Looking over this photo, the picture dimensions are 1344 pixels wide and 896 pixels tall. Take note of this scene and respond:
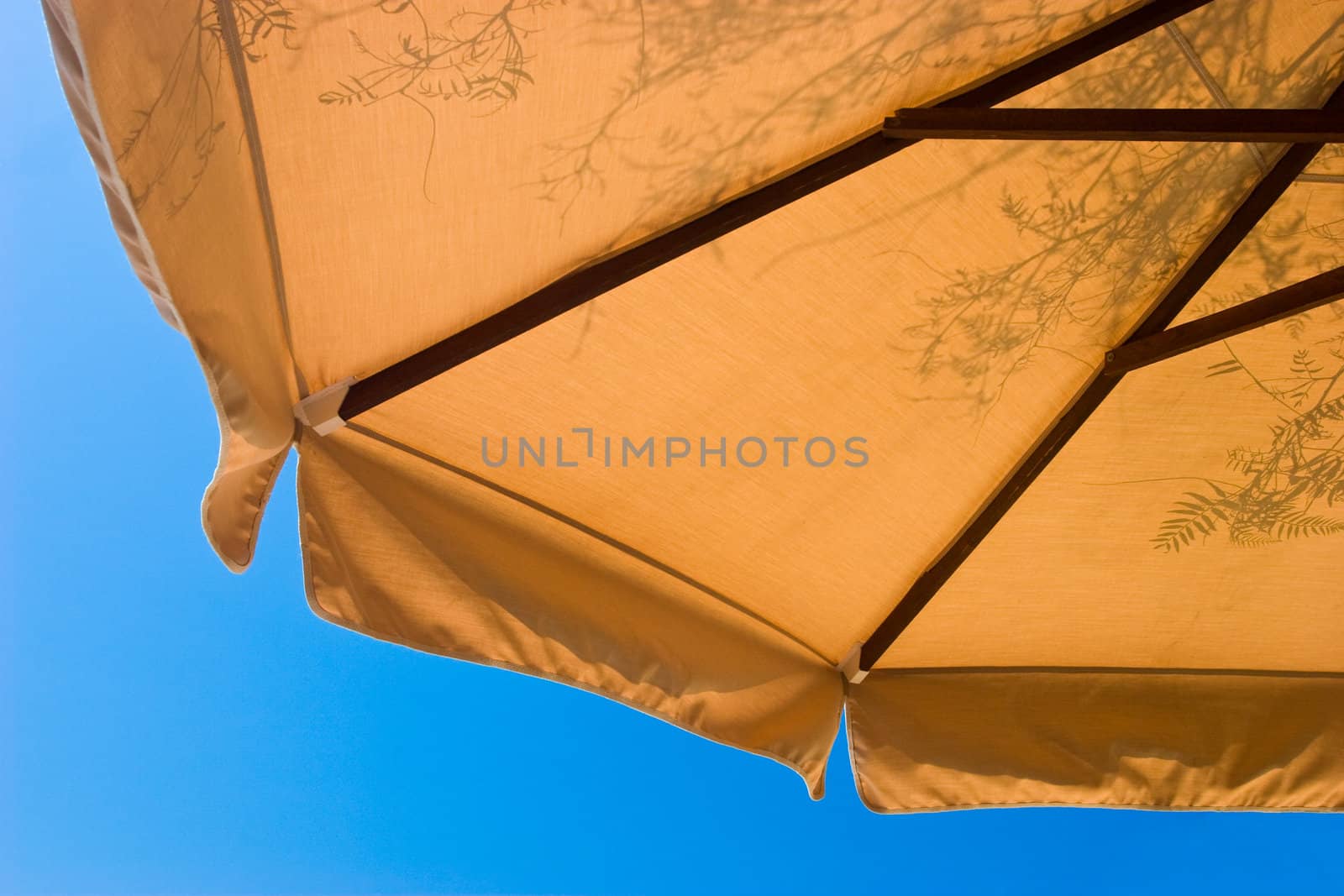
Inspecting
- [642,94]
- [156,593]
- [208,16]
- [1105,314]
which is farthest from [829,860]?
[208,16]

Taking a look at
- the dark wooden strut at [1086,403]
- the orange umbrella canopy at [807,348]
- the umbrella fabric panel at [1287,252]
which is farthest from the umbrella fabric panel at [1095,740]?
the umbrella fabric panel at [1287,252]

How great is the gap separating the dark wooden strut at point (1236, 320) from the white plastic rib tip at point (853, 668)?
1022 mm

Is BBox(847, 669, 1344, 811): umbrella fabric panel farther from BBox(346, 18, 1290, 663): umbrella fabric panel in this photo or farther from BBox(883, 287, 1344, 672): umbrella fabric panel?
BBox(346, 18, 1290, 663): umbrella fabric panel

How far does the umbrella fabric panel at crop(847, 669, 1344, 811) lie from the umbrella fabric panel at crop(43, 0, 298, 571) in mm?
1751

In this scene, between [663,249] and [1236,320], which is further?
[1236,320]

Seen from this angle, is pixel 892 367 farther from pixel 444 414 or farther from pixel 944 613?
pixel 444 414

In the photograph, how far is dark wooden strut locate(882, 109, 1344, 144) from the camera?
83.4 inches

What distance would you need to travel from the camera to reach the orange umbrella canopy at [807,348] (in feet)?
6.49

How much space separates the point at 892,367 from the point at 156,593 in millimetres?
6579

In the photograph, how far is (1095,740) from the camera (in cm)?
299

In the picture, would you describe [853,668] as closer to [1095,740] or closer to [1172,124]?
[1095,740]

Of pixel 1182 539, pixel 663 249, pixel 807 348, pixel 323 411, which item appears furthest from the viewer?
pixel 1182 539

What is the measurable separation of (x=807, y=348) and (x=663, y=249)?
0.56 metres

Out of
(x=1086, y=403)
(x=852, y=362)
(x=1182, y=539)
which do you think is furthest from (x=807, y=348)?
(x=1182, y=539)
